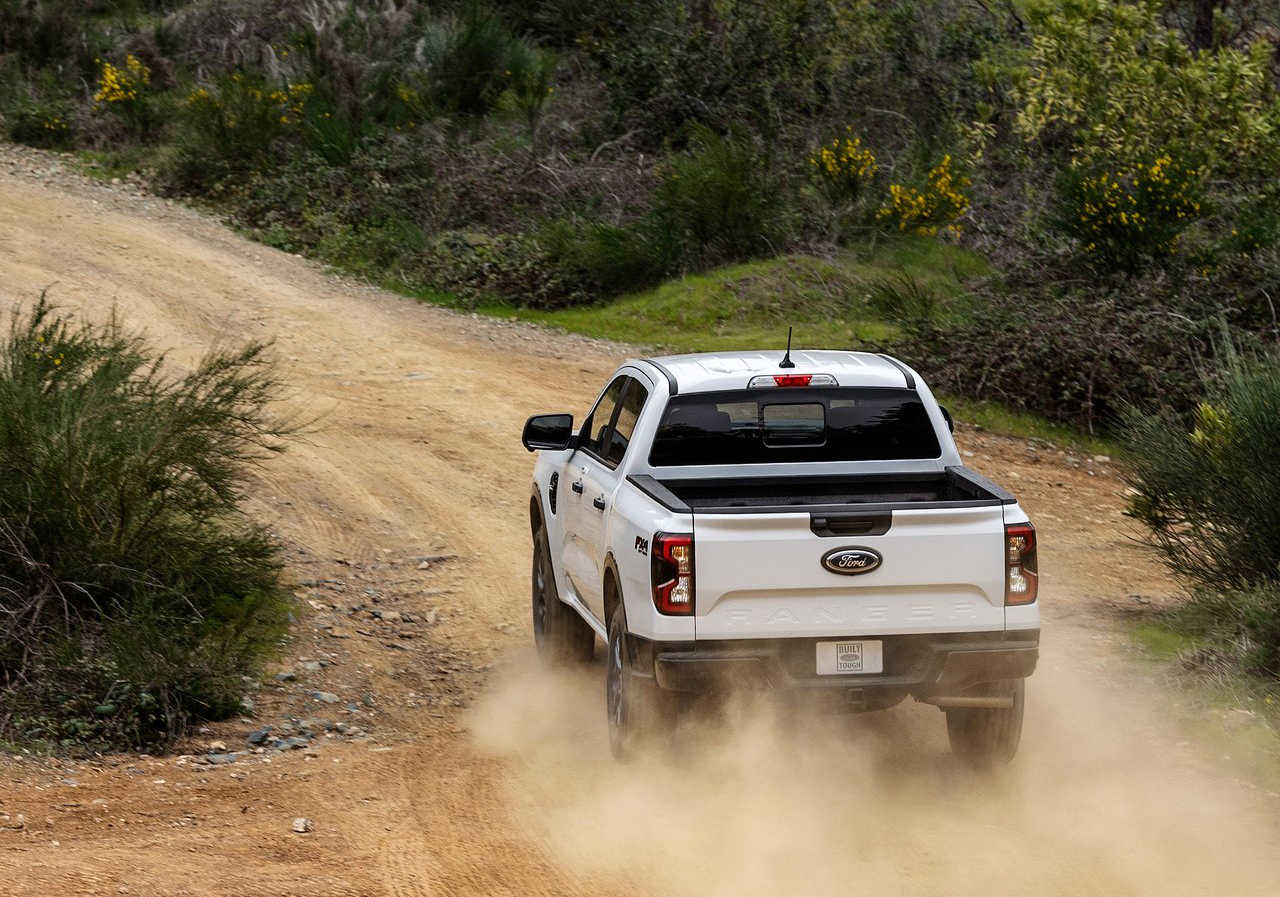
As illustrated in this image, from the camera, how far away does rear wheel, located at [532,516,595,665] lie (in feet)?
27.7

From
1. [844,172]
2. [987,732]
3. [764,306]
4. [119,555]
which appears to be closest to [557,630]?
[119,555]

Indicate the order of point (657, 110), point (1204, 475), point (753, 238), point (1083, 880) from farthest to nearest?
point (657, 110) < point (753, 238) < point (1204, 475) < point (1083, 880)

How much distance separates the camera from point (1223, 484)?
9.00 meters

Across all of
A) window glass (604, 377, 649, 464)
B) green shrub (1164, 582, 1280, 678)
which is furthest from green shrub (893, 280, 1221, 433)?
window glass (604, 377, 649, 464)

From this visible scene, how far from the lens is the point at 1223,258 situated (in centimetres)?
1631

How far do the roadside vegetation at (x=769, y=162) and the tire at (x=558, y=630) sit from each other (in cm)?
372

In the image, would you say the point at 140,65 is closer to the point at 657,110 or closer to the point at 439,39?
the point at 439,39

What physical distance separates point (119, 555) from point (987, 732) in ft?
15.6

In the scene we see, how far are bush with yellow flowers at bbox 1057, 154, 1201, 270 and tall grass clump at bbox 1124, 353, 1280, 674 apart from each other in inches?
282

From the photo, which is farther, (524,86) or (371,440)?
(524,86)

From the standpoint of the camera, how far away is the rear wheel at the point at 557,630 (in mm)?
8430

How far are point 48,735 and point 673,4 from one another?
20.6 meters

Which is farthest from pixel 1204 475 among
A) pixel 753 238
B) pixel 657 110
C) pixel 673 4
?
pixel 673 4

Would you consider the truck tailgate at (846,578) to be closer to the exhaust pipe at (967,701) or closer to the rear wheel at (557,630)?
the exhaust pipe at (967,701)
